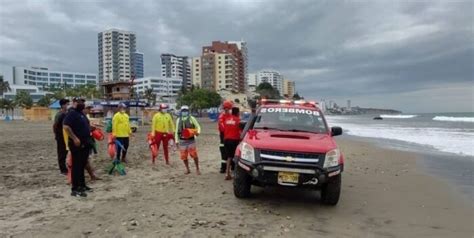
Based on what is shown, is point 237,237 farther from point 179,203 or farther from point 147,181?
point 147,181

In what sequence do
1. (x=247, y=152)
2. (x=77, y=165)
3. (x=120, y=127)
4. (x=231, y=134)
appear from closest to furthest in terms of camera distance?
(x=247, y=152) < (x=77, y=165) < (x=231, y=134) < (x=120, y=127)

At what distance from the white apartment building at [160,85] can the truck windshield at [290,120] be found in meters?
146

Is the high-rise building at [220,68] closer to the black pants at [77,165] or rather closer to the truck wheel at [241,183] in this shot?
the black pants at [77,165]

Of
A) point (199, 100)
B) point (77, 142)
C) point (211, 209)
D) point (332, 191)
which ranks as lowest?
point (211, 209)

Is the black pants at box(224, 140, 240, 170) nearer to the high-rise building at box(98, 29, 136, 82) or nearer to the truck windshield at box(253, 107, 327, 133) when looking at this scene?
the truck windshield at box(253, 107, 327, 133)

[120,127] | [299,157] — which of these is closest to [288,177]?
[299,157]

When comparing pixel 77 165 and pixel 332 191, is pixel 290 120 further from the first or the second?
pixel 77 165

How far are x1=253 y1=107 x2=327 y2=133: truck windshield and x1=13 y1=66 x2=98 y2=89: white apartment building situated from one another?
16291 centimetres

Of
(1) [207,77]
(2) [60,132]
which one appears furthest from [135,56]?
(2) [60,132]

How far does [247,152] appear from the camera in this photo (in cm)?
709

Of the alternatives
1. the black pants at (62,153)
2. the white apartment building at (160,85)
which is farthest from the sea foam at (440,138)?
the white apartment building at (160,85)

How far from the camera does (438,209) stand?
7.55m

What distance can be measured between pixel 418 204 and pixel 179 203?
14.5 ft

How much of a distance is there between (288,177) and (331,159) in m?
0.77
